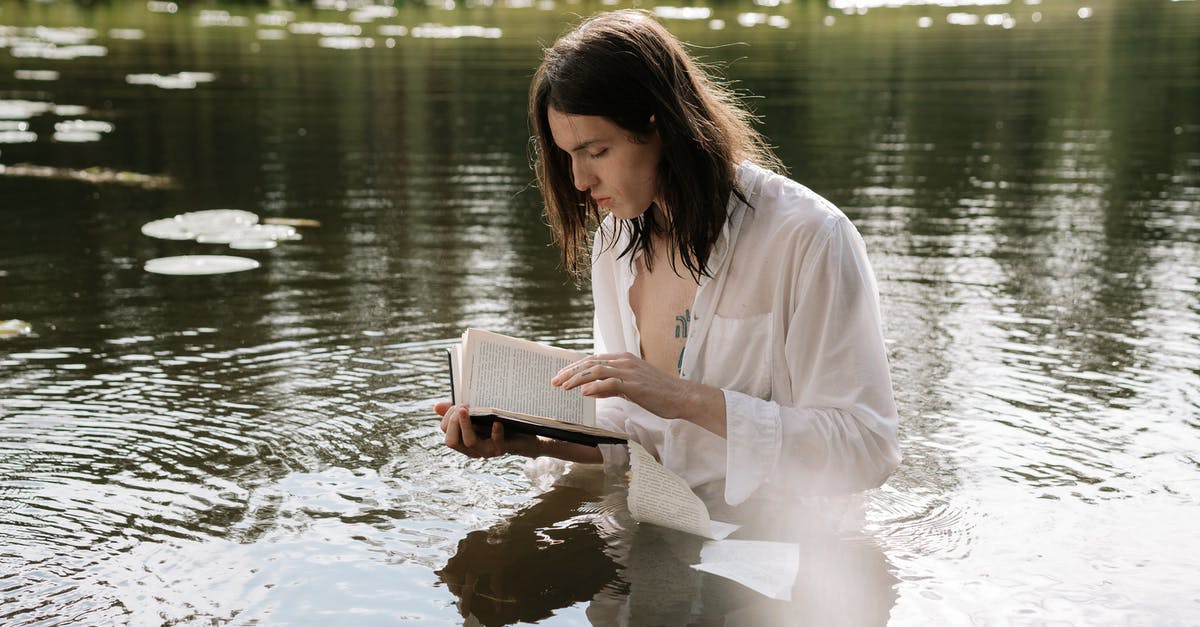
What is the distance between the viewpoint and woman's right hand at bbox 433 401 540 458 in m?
2.91

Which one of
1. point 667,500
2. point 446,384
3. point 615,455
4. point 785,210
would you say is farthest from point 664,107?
point 446,384

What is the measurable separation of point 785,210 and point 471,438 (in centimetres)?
87

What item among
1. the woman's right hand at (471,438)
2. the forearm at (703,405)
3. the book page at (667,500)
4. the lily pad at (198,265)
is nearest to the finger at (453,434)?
the woman's right hand at (471,438)

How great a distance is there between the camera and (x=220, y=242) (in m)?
6.92

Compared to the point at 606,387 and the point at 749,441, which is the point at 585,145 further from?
the point at 749,441

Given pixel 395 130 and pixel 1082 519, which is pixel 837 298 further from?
pixel 395 130

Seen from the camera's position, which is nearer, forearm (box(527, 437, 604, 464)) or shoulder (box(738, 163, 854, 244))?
shoulder (box(738, 163, 854, 244))

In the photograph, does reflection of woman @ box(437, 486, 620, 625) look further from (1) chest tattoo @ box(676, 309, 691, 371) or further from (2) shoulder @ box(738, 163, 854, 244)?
(2) shoulder @ box(738, 163, 854, 244)

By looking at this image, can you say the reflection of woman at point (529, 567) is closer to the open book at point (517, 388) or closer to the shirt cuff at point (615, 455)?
the shirt cuff at point (615, 455)

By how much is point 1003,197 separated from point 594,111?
5821mm

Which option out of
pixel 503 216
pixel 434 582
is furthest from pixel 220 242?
pixel 434 582

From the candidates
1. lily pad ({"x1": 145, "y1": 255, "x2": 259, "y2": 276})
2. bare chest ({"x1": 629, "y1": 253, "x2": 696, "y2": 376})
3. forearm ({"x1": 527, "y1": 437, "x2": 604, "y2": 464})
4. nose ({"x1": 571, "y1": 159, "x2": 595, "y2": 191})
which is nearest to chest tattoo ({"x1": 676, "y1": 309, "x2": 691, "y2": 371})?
bare chest ({"x1": 629, "y1": 253, "x2": 696, "y2": 376})

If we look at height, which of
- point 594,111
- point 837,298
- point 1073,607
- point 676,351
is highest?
point 594,111

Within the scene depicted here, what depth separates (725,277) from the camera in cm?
297
